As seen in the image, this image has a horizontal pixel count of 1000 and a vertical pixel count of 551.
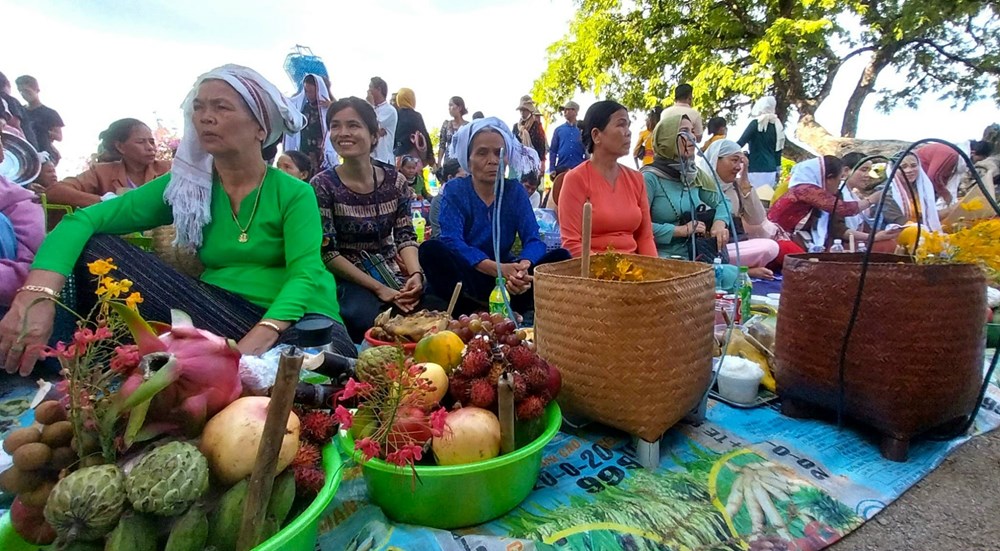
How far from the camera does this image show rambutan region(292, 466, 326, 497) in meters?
0.85

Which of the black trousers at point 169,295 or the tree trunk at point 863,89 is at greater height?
the tree trunk at point 863,89

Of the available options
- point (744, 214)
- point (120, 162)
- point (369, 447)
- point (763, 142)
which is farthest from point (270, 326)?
point (763, 142)

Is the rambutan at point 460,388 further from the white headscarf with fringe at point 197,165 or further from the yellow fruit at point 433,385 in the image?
the white headscarf with fringe at point 197,165

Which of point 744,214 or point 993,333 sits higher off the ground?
point 744,214

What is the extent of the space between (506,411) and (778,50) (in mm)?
13355

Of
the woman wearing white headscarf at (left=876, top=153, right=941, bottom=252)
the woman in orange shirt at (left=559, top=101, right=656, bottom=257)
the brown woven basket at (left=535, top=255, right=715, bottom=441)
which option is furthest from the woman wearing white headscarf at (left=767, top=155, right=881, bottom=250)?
the brown woven basket at (left=535, top=255, right=715, bottom=441)

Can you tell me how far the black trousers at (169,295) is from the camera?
172 centimetres

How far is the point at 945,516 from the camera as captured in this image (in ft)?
4.36

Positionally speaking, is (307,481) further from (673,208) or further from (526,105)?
(526,105)

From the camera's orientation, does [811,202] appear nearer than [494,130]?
No

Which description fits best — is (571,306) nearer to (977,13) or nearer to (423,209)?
(423,209)

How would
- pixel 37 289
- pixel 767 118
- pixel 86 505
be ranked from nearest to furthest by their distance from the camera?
1. pixel 86 505
2. pixel 37 289
3. pixel 767 118

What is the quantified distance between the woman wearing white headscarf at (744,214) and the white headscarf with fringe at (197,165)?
9.54 feet

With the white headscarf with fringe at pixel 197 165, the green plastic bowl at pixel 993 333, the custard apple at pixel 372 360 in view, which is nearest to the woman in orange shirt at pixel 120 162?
the white headscarf with fringe at pixel 197 165
